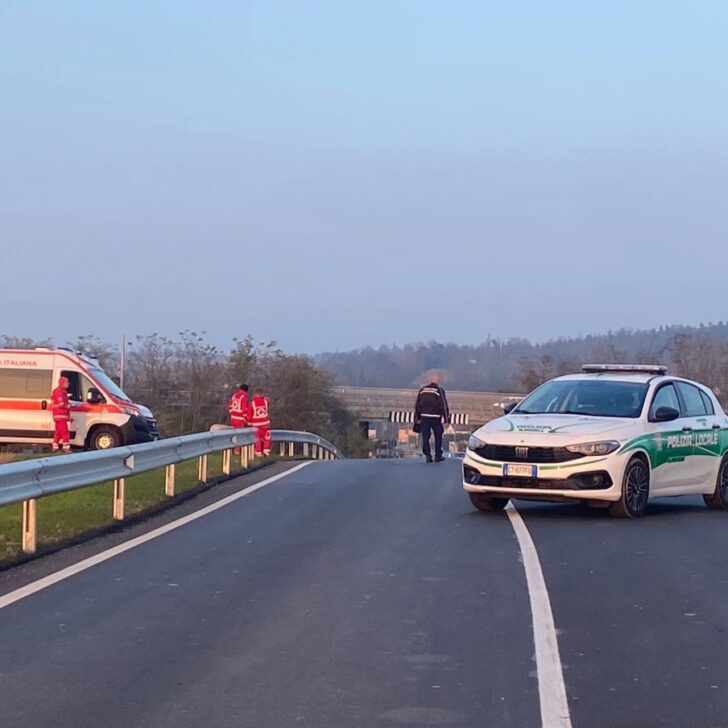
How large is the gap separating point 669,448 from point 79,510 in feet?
23.0

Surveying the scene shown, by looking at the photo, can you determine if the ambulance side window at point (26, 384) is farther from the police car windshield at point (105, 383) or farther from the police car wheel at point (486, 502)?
the police car wheel at point (486, 502)

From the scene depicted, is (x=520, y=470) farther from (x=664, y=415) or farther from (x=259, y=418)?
(x=259, y=418)

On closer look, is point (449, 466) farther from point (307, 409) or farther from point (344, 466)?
point (307, 409)

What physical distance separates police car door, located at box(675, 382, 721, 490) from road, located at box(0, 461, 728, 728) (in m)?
2.06

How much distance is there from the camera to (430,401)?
2306 centimetres

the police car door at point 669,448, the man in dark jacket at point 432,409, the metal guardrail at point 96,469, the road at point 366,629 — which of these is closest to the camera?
the road at point 366,629

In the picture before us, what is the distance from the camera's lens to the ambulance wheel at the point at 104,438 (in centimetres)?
2625

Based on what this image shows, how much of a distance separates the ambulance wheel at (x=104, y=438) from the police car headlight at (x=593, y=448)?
50.4 ft

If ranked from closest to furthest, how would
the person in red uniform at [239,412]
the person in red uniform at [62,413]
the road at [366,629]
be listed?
the road at [366,629] → the person in red uniform at [239,412] → the person in red uniform at [62,413]

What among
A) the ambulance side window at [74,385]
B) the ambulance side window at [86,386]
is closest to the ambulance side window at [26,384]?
the ambulance side window at [74,385]

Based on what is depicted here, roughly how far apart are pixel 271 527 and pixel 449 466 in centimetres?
1100

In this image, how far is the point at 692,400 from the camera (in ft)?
49.6

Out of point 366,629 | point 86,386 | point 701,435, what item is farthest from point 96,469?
point 86,386

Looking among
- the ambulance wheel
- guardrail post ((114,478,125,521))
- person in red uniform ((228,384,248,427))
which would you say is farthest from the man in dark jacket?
guardrail post ((114,478,125,521))
